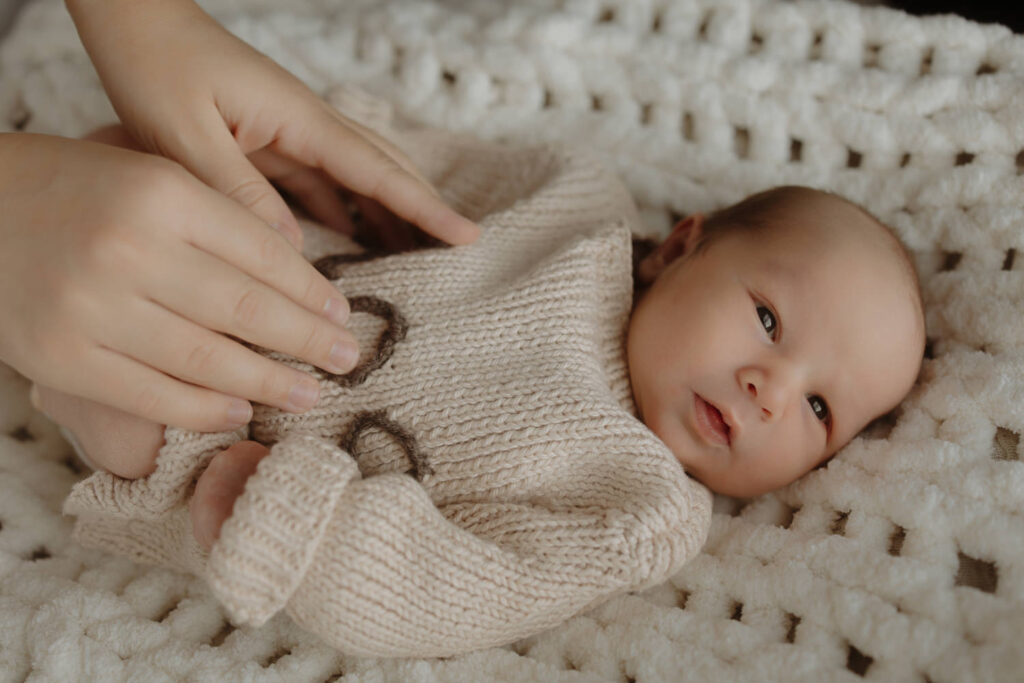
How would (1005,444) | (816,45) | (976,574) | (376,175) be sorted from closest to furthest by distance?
(976,574) < (1005,444) < (376,175) < (816,45)

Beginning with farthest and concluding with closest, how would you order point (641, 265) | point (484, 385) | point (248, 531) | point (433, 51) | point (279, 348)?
point (433, 51), point (641, 265), point (484, 385), point (279, 348), point (248, 531)

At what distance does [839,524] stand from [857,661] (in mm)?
176

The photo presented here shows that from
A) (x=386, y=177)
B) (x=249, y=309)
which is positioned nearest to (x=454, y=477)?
(x=249, y=309)

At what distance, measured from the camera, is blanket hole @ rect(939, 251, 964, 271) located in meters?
1.18

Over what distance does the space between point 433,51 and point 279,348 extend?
Answer: 0.70 metres

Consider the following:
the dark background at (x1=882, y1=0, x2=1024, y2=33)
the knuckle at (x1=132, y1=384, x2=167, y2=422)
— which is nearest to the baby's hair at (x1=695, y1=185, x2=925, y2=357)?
the dark background at (x1=882, y1=0, x2=1024, y2=33)

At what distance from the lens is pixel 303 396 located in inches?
35.5

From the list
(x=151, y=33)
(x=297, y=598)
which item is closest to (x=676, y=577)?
(x=297, y=598)

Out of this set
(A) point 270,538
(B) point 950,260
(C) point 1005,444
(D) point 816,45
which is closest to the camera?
(A) point 270,538

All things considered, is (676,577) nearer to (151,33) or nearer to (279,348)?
(279,348)

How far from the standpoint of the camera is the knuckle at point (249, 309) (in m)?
0.83

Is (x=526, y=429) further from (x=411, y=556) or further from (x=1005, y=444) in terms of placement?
(x=1005, y=444)

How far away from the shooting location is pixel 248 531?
2.48 ft

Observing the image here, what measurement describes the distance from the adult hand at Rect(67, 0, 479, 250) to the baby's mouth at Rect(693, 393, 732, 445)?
0.36 meters
